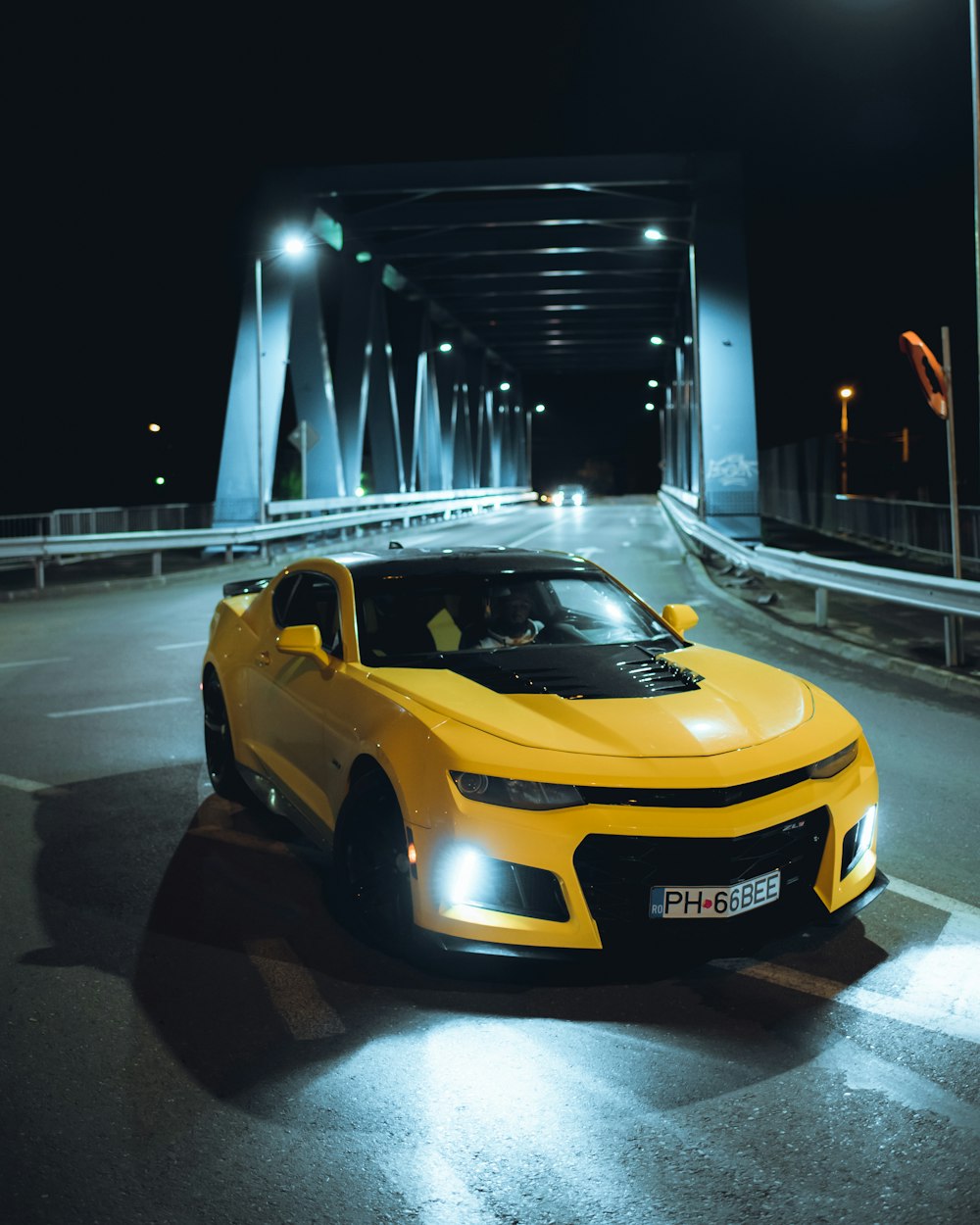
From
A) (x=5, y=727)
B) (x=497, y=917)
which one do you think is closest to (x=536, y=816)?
(x=497, y=917)

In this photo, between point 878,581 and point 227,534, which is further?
point 227,534

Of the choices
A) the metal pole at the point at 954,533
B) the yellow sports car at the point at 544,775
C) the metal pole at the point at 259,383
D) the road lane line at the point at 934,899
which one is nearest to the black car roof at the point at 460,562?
the yellow sports car at the point at 544,775

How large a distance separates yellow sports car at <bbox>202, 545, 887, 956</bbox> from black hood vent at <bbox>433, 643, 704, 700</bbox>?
0.05ft

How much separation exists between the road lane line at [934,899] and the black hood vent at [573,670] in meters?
1.19

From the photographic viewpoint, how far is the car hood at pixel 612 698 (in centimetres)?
445

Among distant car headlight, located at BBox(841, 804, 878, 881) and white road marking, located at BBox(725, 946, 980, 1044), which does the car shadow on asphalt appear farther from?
distant car headlight, located at BBox(841, 804, 878, 881)

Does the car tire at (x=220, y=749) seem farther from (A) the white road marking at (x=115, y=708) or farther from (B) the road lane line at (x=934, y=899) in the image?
(B) the road lane line at (x=934, y=899)

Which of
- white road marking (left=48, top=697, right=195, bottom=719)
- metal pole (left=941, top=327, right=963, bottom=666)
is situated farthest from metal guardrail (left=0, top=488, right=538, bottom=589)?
metal pole (left=941, top=327, right=963, bottom=666)

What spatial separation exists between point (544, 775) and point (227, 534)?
956 inches

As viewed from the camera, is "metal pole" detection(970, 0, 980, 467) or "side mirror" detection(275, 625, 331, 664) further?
"metal pole" detection(970, 0, 980, 467)

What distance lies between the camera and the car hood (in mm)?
4445

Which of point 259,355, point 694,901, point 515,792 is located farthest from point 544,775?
point 259,355

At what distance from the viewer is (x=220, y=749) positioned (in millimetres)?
7098

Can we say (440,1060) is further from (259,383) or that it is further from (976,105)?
(259,383)
